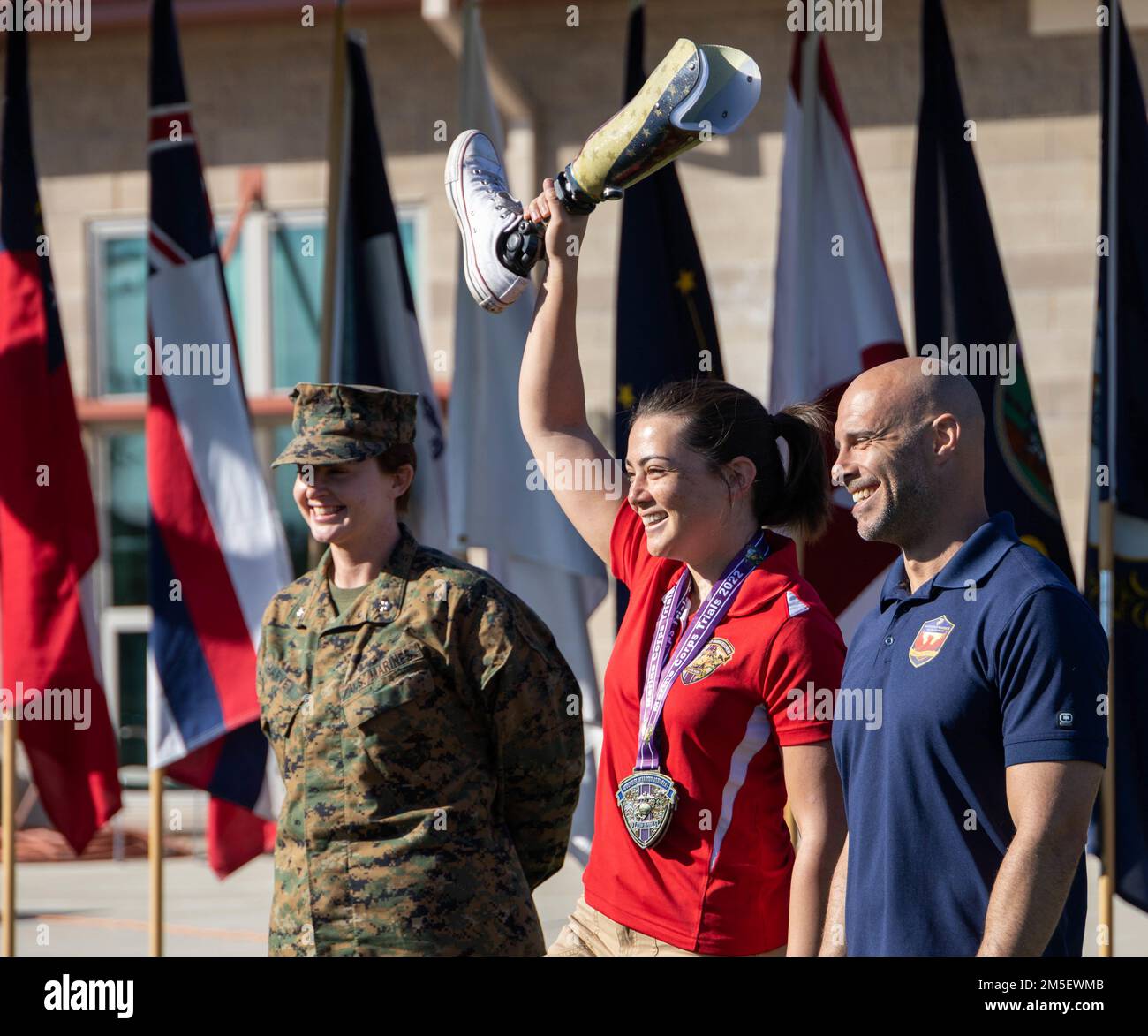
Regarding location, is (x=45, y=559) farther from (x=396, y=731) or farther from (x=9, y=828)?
(x=396, y=731)

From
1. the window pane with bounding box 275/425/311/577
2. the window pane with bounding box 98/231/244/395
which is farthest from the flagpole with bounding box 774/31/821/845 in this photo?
the window pane with bounding box 98/231/244/395

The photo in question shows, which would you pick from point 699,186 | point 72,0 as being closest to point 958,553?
point 699,186

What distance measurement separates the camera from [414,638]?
2.98m

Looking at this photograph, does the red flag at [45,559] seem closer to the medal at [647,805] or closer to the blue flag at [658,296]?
the blue flag at [658,296]

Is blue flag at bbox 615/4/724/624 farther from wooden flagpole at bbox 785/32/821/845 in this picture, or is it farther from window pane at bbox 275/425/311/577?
window pane at bbox 275/425/311/577

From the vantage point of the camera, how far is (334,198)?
5.93 m

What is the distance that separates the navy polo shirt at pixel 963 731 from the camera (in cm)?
212

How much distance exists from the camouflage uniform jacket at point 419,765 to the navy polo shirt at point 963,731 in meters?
0.84

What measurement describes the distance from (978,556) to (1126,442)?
3.13 m

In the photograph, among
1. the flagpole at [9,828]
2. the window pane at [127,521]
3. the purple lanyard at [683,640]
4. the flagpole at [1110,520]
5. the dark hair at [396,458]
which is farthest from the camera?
the window pane at [127,521]

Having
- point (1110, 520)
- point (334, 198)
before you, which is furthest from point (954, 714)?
point (334, 198)

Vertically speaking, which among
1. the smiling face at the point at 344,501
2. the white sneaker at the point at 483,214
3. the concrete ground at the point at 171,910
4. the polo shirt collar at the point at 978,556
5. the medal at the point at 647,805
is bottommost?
the concrete ground at the point at 171,910

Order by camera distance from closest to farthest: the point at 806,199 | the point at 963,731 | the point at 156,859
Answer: the point at 963,731, the point at 156,859, the point at 806,199

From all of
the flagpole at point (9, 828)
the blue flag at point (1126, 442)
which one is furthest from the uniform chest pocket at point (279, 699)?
the blue flag at point (1126, 442)
